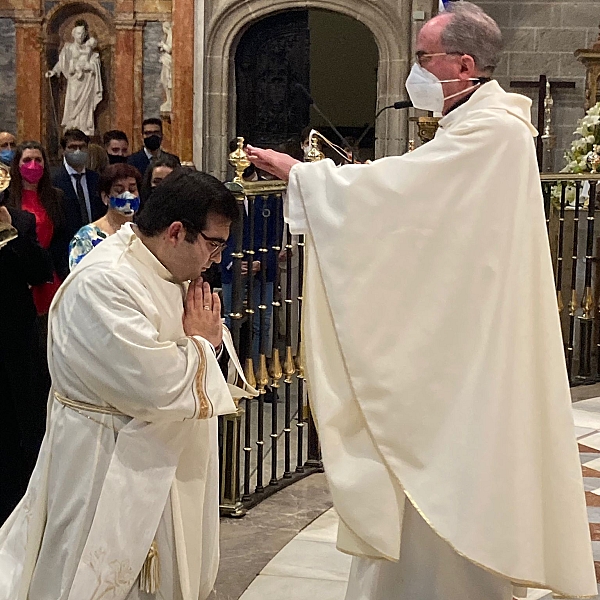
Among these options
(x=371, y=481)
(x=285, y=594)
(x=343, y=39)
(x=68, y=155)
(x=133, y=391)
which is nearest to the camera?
(x=133, y=391)

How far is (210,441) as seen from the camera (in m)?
3.11

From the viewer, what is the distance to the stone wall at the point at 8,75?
1200 cm

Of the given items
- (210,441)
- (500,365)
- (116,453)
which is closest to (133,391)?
(116,453)

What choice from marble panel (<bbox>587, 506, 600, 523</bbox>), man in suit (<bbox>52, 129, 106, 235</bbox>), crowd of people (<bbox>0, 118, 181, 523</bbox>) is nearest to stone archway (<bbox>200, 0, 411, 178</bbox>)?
man in suit (<bbox>52, 129, 106, 235</bbox>)

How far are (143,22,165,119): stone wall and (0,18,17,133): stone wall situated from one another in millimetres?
1503

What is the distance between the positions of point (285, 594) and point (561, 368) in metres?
1.38

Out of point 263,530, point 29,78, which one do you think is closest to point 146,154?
point 29,78

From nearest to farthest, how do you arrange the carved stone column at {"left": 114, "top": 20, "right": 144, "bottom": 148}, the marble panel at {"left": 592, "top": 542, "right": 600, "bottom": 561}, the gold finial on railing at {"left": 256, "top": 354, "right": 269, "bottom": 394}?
the marble panel at {"left": 592, "top": 542, "right": 600, "bottom": 561} < the gold finial on railing at {"left": 256, "top": 354, "right": 269, "bottom": 394} < the carved stone column at {"left": 114, "top": 20, "right": 144, "bottom": 148}

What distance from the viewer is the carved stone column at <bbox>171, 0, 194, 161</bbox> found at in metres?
11.8

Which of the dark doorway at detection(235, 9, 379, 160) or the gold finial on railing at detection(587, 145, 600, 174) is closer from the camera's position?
the gold finial on railing at detection(587, 145, 600, 174)

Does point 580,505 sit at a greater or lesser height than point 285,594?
greater

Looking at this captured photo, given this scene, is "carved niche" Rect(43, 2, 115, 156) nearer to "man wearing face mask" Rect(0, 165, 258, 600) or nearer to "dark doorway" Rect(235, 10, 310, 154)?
"dark doorway" Rect(235, 10, 310, 154)

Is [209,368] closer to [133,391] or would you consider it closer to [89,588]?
[133,391]

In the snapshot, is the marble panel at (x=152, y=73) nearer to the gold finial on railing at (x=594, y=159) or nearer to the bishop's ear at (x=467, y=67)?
the gold finial on railing at (x=594, y=159)
